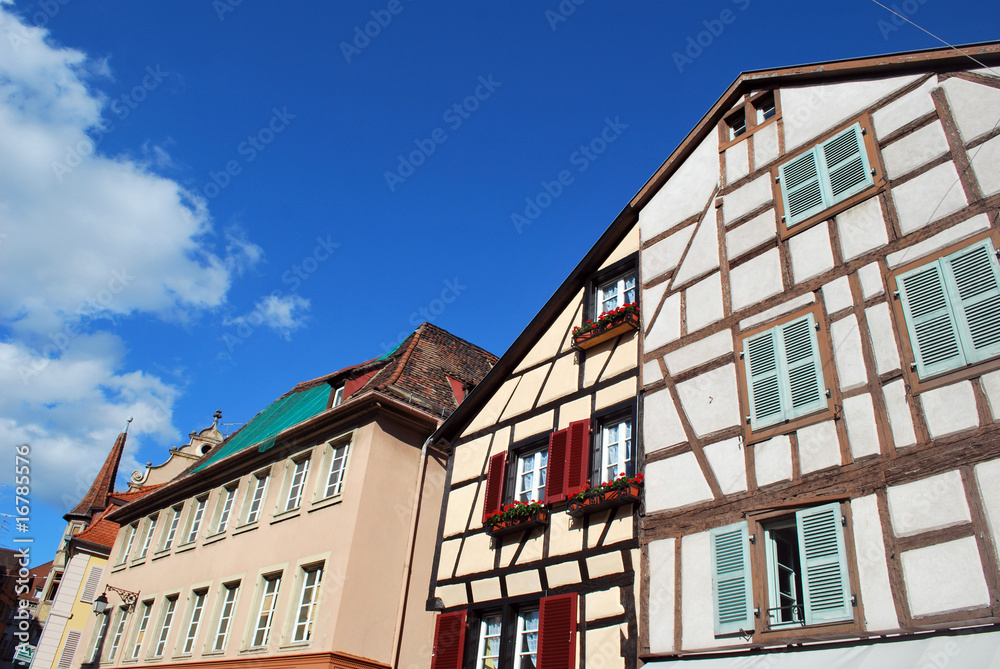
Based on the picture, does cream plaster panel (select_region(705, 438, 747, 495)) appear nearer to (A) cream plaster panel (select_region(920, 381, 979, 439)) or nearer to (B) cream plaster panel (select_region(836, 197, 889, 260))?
(A) cream plaster panel (select_region(920, 381, 979, 439))

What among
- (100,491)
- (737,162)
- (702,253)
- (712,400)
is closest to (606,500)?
(712,400)

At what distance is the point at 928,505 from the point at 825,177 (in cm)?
448

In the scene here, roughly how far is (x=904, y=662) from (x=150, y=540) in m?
20.6

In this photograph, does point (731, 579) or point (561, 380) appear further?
point (561, 380)

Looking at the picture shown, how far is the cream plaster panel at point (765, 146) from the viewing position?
35.7 feet

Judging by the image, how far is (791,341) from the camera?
29.6ft

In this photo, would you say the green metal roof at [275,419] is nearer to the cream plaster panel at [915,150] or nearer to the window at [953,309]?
the cream plaster panel at [915,150]

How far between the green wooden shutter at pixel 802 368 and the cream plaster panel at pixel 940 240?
1095 mm

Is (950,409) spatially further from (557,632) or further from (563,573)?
(557,632)

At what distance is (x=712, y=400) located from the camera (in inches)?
376

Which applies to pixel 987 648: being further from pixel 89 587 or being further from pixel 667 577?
pixel 89 587

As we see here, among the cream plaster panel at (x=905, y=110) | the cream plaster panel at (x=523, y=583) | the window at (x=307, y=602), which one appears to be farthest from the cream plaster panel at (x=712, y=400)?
the window at (x=307, y=602)

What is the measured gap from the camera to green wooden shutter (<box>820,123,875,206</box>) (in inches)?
370

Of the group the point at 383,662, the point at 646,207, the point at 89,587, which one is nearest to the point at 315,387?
the point at 383,662
